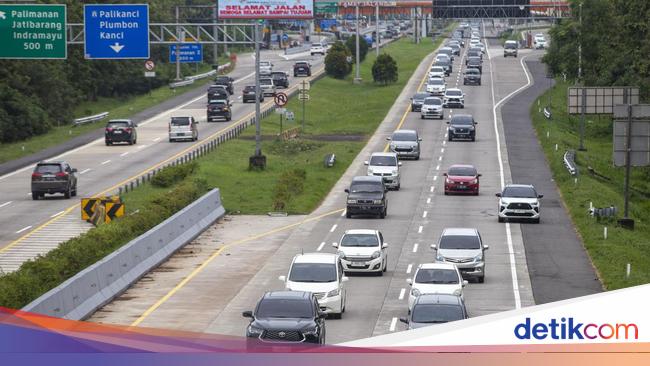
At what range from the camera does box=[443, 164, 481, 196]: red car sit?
65500 millimetres

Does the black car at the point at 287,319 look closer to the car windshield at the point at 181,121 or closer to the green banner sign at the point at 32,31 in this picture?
the green banner sign at the point at 32,31

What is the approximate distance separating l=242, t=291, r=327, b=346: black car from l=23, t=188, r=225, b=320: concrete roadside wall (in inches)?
197

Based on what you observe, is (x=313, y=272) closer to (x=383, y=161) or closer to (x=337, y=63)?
(x=383, y=161)

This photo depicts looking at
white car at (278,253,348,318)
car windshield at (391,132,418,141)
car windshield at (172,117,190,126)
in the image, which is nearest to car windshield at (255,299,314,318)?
white car at (278,253,348,318)

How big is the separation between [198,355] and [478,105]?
102099 millimetres

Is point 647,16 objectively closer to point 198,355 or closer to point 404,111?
point 404,111

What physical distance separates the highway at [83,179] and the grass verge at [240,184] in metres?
3.01

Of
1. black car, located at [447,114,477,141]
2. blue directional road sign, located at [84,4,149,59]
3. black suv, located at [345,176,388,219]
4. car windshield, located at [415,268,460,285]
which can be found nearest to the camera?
car windshield, located at [415,268,460,285]

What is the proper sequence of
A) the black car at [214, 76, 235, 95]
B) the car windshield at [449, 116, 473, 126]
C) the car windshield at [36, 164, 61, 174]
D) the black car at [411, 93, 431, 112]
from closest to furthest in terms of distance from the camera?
1. the car windshield at [36, 164, 61, 174]
2. the car windshield at [449, 116, 473, 126]
3. the black car at [411, 93, 431, 112]
4. the black car at [214, 76, 235, 95]

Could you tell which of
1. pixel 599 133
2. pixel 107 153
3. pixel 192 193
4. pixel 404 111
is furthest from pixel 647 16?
pixel 192 193

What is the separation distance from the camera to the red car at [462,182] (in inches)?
2579

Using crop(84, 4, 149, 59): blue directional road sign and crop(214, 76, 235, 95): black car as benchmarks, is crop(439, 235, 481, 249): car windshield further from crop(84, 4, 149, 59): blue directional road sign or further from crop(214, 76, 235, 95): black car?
crop(214, 76, 235, 95): black car

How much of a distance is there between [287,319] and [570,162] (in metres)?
48.5

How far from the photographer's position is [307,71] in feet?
474
